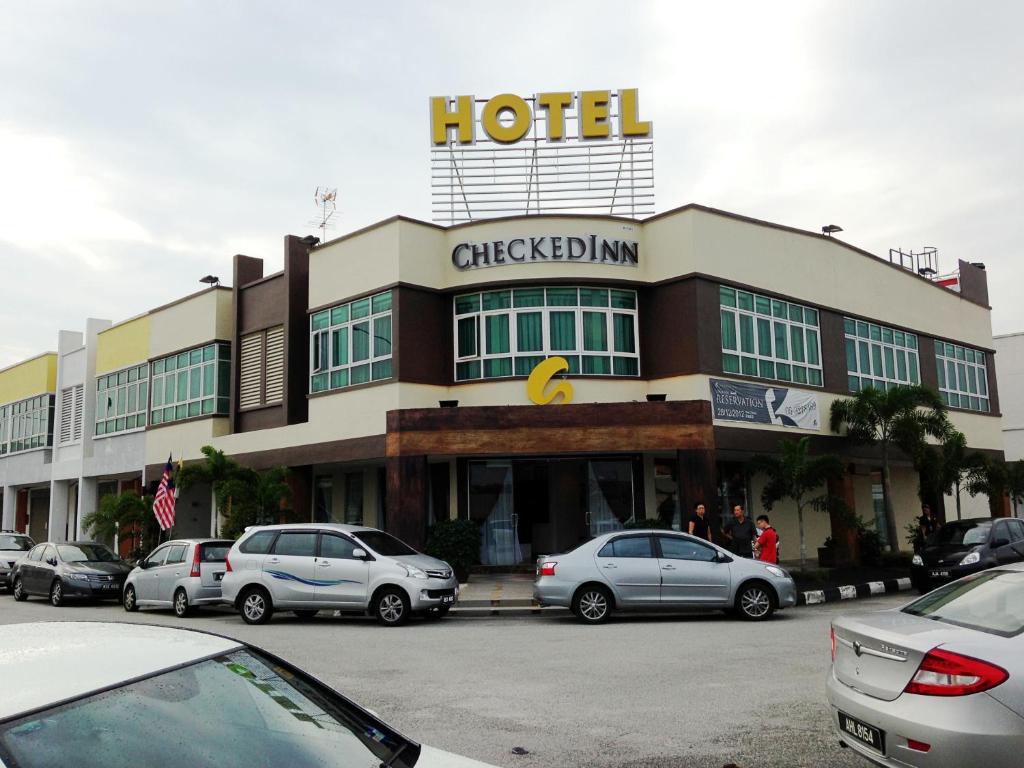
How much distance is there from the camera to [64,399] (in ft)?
121

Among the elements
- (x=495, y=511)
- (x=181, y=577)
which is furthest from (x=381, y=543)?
(x=495, y=511)

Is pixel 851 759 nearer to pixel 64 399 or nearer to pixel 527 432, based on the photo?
pixel 527 432

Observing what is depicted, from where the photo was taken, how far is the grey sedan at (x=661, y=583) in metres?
14.4

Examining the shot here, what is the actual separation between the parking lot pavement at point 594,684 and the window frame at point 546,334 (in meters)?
8.43


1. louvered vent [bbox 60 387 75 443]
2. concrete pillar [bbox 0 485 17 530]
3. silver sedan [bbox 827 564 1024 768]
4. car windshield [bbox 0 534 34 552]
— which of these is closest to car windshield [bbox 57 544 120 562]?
car windshield [bbox 0 534 34 552]

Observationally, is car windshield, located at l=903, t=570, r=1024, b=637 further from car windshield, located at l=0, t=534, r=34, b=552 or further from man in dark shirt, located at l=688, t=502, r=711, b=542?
car windshield, located at l=0, t=534, r=34, b=552

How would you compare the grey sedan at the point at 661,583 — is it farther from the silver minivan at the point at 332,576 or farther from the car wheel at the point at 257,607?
the car wheel at the point at 257,607

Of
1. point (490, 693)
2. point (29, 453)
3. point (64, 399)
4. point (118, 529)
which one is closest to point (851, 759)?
point (490, 693)

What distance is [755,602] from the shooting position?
14422 mm

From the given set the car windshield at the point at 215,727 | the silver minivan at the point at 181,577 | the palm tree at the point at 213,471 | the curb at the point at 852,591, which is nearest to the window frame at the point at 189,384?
the palm tree at the point at 213,471

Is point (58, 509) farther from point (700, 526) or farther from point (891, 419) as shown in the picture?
point (891, 419)

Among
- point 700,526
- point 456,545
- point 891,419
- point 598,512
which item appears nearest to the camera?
point 700,526

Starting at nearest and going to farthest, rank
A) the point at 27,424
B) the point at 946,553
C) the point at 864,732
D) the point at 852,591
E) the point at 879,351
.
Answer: the point at 864,732
the point at 946,553
the point at 852,591
the point at 879,351
the point at 27,424

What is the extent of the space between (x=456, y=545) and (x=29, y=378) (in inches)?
1089
